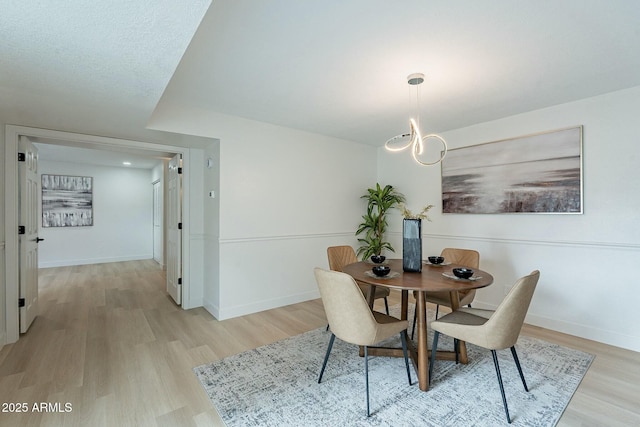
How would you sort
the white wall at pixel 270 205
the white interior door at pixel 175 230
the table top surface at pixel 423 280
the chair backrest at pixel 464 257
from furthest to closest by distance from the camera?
the white interior door at pixel 175 230 < the white wall at pixel 270 205 < the chair backrest at pixel 464 257 < the table top surface at pixel 423 280

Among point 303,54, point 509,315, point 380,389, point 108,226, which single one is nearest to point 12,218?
point 303,54

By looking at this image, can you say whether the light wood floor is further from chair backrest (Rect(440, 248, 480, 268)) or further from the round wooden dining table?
chair backrest (Rect(440, 248, 480, 268))

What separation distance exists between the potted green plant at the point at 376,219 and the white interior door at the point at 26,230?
13.2ft

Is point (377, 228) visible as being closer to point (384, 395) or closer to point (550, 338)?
point (550, 338)

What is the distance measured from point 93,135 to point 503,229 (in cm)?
486

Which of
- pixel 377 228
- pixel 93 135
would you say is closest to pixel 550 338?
pixel 377 228

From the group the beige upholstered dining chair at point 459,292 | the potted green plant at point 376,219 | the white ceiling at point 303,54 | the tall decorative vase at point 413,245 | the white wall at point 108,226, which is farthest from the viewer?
the white wall at point 108,226

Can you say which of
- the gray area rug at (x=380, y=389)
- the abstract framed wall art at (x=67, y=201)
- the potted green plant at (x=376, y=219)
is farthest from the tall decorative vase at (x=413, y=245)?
the abstract framed wall art at (x=67, y=201)

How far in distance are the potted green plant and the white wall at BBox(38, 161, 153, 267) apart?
566 cm

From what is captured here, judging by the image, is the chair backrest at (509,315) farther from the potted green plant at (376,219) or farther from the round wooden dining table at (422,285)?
the potted green plant at (376,219)

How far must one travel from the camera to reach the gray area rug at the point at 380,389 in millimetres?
1711

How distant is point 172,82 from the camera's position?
2.44 meters

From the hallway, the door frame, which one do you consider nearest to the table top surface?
the hallway

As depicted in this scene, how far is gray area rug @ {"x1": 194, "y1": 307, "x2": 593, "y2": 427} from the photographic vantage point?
5.61ft
